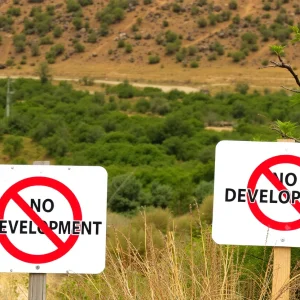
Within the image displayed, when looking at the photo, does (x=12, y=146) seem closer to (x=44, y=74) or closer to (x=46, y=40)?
(x=44, y=74)

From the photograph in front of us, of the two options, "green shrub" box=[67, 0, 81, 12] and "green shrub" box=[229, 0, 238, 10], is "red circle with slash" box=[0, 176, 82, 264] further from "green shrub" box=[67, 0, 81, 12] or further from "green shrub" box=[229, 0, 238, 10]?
"green shrub" box=[67, 0, 81, 12]

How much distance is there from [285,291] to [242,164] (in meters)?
0.63

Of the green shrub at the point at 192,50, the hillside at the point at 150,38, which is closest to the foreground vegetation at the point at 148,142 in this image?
the hillside at the point at 150,38

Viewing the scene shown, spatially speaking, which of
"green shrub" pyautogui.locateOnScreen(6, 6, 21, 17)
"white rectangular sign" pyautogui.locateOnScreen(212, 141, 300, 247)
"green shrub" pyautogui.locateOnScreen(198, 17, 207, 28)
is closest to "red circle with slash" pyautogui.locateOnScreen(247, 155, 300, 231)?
"white rectangular sign" pyautogui.locateOnScreen(212, 141, 300, 247)

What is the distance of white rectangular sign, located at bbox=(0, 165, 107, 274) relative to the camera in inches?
151

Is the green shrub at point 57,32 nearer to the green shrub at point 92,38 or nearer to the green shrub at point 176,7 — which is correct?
the green shrub at point 92,38

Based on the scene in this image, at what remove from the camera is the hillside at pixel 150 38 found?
6919 centimetres

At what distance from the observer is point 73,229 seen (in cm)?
383

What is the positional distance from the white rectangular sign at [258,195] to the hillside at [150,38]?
60391 millimetres

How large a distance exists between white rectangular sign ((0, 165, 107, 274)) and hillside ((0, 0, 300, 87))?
60761mm

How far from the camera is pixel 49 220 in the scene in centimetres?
383

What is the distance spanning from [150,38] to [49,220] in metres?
72.0

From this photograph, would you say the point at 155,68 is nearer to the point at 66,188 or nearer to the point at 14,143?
the point at 14,143

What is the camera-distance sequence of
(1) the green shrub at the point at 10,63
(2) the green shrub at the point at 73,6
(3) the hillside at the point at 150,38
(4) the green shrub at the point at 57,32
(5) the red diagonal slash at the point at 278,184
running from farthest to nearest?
(2) the green shrub at the point at 73,6
(4) the green shrub at the point at 57,32
(1) the green shrub at the point at 10,63
(3) the hillside at the point at 150,38
(5) the red diagonal slash at the point at 278,184
